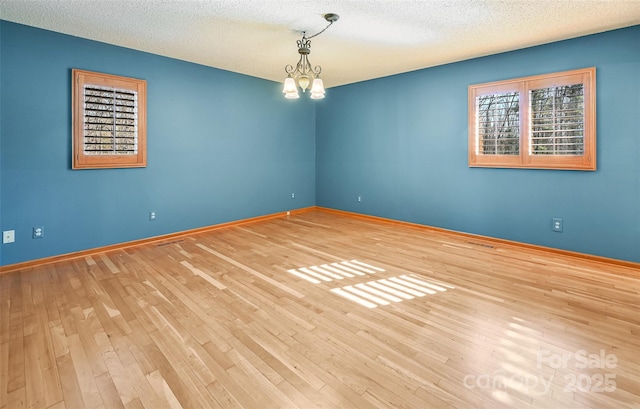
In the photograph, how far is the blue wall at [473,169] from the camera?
11.8 ft

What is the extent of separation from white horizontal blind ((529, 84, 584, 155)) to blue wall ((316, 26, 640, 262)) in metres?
0.19

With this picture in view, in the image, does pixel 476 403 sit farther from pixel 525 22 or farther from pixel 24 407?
pixel 525 22

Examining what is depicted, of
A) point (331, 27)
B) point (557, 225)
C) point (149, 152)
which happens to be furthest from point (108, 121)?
point (557, 225)

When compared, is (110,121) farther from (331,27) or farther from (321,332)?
(321,332)

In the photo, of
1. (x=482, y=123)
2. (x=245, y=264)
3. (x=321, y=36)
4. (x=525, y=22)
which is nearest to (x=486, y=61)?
(x=482, y=123)

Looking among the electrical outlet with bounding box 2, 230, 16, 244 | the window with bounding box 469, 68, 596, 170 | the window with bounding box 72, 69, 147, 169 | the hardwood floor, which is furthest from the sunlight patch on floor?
the electrical outlet with bounding box 2, 230, 16, 244

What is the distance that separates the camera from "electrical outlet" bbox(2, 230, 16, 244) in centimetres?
345

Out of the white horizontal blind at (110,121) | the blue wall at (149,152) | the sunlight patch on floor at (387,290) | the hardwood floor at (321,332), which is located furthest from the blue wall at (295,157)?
the sunlight patch on floor at (387,290)

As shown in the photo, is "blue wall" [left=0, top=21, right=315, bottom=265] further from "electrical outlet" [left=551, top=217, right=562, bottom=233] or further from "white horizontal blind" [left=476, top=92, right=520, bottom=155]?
"electrical outlet" [left=551, top=217, right=562, bottom=233]

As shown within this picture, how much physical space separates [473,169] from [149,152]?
15.3ft

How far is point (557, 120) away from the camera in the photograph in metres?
3.95

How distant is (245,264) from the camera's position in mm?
3654

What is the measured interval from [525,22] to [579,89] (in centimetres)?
113

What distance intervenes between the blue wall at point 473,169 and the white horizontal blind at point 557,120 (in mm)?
189
